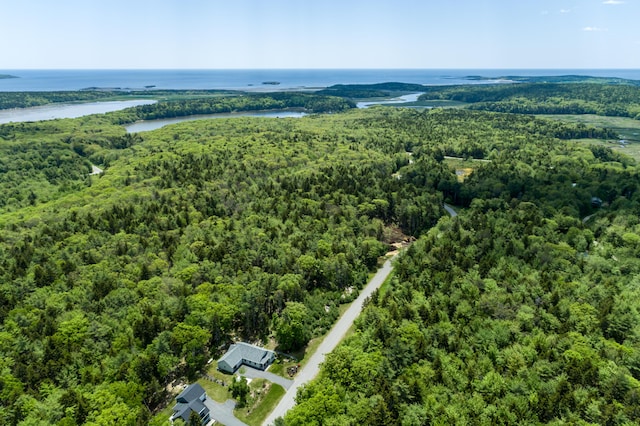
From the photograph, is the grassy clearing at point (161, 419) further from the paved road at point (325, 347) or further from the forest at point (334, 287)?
the paved road at point (325, 347)

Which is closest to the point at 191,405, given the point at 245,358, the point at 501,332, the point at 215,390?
the point at 215,390

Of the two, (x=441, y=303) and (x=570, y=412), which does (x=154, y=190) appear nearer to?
(x=441, y=303)

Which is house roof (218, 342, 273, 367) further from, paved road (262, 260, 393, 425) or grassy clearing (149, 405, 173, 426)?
grassy clearing (149, 405, 173, 426)

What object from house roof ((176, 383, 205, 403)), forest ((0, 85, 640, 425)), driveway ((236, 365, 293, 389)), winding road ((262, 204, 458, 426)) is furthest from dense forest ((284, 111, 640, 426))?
house roof ((176, 383, 205, 403))

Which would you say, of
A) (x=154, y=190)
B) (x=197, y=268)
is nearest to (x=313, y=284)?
(x=197, y=268)

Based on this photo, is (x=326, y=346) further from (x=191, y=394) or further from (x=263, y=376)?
(x=191, y=394)
